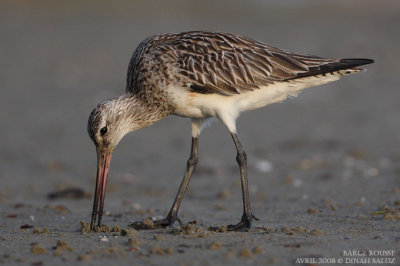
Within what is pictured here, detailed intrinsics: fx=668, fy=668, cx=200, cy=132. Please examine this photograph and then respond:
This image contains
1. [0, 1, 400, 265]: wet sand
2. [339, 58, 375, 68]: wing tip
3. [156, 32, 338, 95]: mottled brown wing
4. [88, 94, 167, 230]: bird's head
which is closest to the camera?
[0, 1, 400, 265]: wet sand

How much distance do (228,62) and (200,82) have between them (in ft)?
1.72

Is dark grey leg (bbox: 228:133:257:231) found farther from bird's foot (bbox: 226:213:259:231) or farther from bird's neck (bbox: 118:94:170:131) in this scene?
bird's neck (bbox: 118:94:170:131)

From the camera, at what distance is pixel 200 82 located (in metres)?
8.30

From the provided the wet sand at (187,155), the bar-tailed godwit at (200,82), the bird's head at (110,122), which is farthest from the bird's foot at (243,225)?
the bird's head at (110,122)

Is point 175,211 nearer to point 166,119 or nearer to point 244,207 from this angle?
point 244,207

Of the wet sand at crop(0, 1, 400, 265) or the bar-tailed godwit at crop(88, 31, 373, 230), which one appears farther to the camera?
the bar-tailed godwit at crop(88, 31, 373, 230)

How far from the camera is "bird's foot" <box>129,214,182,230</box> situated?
7941 mm

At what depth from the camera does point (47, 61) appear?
20.5 metres

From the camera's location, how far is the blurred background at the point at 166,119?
12875mm

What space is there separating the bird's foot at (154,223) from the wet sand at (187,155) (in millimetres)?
338
